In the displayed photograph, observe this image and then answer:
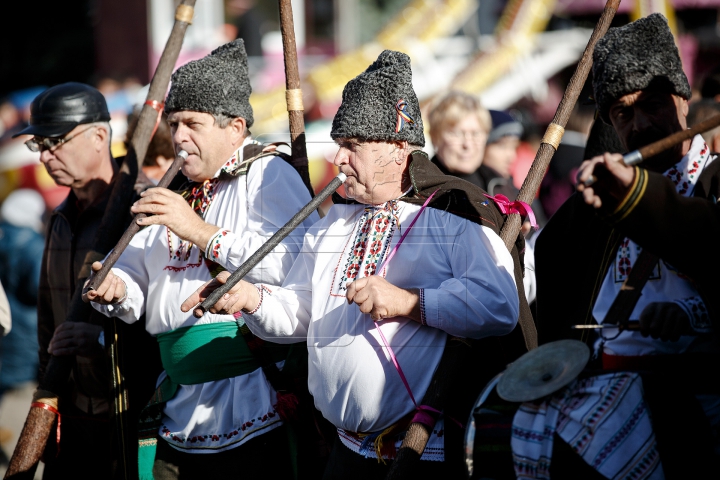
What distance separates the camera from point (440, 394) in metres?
2.72

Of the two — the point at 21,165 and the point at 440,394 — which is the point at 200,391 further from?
the point at 21,165

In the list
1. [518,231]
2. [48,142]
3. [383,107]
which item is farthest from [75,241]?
[518,231]

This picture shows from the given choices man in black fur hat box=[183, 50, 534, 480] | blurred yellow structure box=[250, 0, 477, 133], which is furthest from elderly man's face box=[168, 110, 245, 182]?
blurred yellow structure box=[250, 0, 477, 133]

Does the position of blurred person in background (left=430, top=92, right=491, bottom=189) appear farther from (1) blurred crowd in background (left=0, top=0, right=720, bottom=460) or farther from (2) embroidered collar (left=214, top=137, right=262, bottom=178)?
(1) blurred crowd in background (left=0, top=0, right=720, bottom=460)

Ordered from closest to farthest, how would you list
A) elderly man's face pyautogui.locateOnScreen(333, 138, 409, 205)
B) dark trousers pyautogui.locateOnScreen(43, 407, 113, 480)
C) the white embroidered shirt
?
elderly man's face pyautogui.locateOnScreen(333, 138, 409, 205) < the white embroidered shirt < dark trousers pyautogui.locateOnScreen(43, 407, 113, 480)

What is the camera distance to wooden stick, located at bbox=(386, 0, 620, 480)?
104 inches

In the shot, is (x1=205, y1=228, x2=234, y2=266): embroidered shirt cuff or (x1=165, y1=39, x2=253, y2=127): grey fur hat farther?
(x1=165, y1=39, x2=253, y2=127): grey fur hat

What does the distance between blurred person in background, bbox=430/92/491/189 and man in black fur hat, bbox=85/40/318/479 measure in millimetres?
1571

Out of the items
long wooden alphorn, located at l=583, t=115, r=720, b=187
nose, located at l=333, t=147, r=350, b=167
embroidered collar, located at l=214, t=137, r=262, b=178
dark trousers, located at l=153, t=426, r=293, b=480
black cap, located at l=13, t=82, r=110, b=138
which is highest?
long wooden alphorn, located at l=583, t=115, r=720, b=187

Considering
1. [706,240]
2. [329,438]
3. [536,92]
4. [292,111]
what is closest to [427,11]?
[536,92]

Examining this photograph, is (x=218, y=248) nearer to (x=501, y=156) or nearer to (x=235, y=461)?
(x=235, y=461)

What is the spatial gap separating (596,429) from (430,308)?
2.09ft

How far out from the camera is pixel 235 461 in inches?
126

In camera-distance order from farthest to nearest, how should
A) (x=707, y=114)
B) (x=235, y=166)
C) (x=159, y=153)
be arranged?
1. (x=159, y=153)
2. (x=707, y=114)
3. (x=235, y=166)
